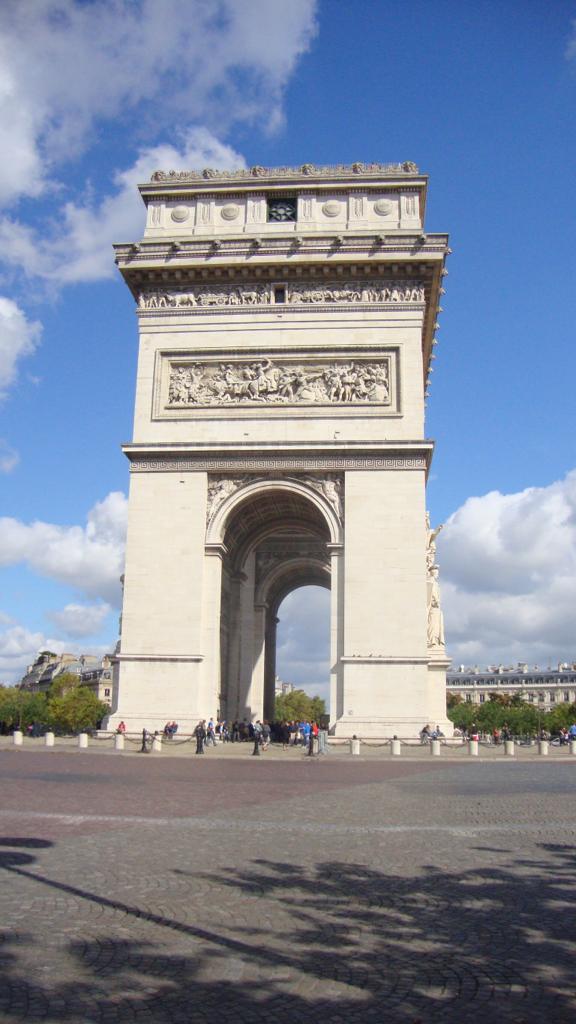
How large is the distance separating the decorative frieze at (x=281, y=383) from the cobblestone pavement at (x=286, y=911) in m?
19.5

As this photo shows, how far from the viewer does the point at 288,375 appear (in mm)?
Result: 31531

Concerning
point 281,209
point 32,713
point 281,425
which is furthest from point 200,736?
point 32,713

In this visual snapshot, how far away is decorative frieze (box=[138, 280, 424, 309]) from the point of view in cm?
3212

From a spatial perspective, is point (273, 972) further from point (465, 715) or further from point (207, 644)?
point (465, 715)

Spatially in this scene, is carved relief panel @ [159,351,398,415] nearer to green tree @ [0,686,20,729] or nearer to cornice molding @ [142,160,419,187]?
cornice molding @ [142,160,419,187]

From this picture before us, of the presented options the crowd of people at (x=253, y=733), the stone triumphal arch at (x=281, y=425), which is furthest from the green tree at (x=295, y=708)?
the stone triumphal arch at (x=281, y=425)

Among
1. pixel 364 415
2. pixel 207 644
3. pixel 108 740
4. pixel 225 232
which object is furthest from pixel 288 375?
pixel 108 740

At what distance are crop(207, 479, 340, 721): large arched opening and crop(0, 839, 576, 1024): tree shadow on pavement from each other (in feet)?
76.3

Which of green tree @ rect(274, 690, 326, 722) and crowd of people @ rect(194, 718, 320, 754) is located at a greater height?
green tree @ rect(274, 690, 326, 722)

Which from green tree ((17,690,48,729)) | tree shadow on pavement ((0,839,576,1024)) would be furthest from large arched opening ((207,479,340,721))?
green tree ((17,690,48,729))

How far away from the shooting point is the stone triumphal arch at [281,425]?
95.9 feet

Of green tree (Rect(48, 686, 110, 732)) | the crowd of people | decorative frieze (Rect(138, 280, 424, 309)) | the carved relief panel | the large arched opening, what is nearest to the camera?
the crowd of people

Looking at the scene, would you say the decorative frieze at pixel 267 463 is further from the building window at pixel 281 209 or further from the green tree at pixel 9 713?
the green tree at pixel 9 713

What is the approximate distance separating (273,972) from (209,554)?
25383mm
